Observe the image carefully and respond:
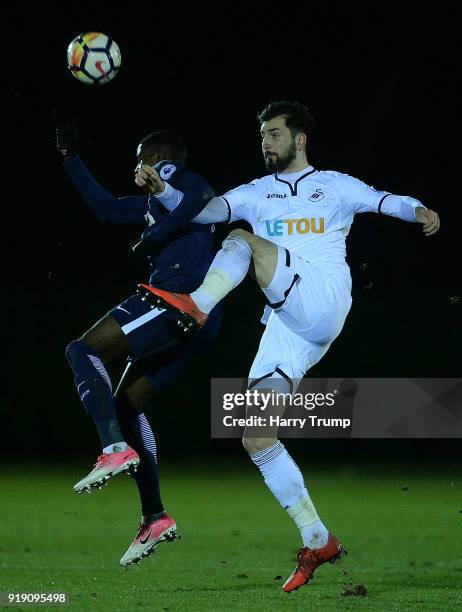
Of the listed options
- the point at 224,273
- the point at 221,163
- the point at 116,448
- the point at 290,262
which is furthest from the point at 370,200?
the point at 221,163

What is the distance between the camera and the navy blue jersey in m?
5.88

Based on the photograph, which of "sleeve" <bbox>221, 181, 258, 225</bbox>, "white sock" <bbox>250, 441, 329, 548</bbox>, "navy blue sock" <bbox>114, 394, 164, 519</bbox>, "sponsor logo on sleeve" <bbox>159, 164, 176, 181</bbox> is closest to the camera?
"white sock" <bbox>250, 441, 329, 548</bbox>

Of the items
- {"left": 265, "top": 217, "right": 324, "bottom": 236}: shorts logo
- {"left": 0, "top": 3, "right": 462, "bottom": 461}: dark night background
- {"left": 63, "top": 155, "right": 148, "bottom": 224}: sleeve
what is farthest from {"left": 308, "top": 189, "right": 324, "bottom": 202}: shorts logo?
{"left": 0, "top": 3, "right": 462, "bottom": 461}: dark night background

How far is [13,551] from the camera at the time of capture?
7672mm

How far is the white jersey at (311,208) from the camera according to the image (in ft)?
20.1

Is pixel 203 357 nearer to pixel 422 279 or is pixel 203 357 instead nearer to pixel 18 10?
pixel 422 279

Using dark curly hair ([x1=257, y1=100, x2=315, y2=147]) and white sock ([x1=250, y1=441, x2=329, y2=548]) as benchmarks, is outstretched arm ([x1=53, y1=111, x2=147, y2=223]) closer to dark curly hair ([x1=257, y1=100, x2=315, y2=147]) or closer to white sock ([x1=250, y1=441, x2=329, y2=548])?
dark curly hair ([x1=257, y1=100, x2=315, y2=147])

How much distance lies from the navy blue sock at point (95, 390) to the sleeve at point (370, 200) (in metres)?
1.61

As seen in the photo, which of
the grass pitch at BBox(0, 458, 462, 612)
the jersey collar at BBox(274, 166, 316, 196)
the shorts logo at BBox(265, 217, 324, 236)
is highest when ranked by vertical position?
the jersey collar at BBox(274, 166, 316, 196)

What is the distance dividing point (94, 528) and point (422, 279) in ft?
17.2

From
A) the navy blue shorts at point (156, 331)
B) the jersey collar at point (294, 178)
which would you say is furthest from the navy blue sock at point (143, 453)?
the jersey collar at point (294, 178)

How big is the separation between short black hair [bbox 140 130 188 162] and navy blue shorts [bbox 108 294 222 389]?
0.82 meters

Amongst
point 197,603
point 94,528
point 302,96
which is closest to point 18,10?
point 302,96

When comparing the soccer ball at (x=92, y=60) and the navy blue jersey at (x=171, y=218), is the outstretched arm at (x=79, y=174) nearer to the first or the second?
the navy blue jersey at (x=171, y=218)
